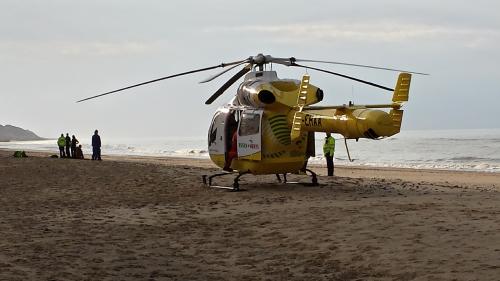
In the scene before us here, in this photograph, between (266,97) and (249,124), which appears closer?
(266,97)

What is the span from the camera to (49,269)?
742 cm

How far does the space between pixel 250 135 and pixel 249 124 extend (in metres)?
0.30

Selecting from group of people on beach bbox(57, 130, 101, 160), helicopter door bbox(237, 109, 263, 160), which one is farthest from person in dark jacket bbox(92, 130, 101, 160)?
helicopter door bbox(237, 109, 263, 160)

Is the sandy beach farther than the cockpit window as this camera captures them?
No

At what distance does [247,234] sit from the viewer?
10109mm

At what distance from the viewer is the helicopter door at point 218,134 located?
17.0 m

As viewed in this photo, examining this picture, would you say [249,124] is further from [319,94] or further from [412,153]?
[412,153]

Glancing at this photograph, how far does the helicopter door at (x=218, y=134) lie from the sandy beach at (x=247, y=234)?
55.0 inches

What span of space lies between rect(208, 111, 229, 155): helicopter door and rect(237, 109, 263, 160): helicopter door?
34.6 inches

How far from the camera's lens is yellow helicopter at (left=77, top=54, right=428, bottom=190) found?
43.9 ft

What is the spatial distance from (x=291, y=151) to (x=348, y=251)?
775cm

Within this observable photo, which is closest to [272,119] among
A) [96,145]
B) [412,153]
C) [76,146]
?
[96,145]

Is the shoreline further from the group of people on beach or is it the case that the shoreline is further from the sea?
the group of people on beach

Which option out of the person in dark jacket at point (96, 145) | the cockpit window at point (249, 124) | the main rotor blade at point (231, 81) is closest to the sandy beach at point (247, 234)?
the cockpit window at point (249, 124)
